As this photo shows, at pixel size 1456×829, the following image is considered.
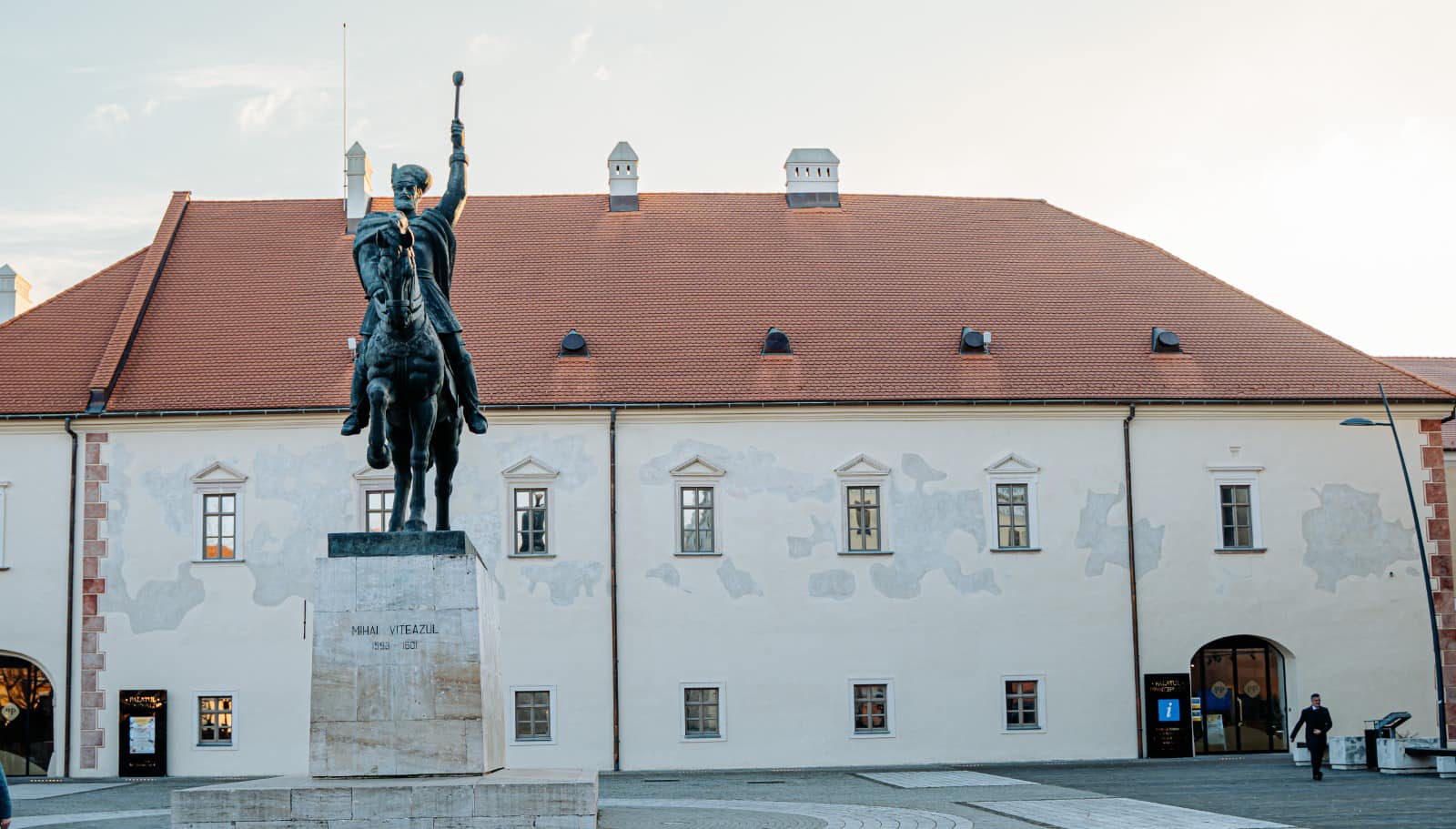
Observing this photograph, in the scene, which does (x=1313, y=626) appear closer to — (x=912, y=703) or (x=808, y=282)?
(x=912, y=703)

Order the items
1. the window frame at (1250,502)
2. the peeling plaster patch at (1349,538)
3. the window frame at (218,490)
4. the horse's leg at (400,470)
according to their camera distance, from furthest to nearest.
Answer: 1. the peeling plaster patch at (1349,538)
2. the window frame at (1250,502)
3. the window frame at (218,490)
4. the horse's leg at (400,470)

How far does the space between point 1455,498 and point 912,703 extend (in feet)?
54.2

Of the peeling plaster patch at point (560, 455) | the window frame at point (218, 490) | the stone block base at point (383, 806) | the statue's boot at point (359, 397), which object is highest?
the peeling plaster patch at point (560, 455)

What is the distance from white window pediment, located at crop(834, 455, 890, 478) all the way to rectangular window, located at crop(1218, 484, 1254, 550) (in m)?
7.53

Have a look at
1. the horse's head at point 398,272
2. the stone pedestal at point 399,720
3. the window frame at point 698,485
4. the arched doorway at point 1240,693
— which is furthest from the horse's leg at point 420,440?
the arched doorway at point 1240,693

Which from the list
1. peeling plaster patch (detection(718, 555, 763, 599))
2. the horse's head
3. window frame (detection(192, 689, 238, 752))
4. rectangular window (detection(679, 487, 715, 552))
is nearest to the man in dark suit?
peeling plaster patch (detection(718, 555, 763, 599))

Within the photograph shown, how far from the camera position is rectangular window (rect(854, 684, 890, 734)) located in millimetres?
34031

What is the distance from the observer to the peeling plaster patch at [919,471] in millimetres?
34938

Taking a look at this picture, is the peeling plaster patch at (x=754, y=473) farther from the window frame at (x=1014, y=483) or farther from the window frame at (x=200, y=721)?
the window frame at (x=200, y=721)

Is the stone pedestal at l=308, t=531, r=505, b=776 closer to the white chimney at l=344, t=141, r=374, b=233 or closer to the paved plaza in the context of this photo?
A: the paved plaza

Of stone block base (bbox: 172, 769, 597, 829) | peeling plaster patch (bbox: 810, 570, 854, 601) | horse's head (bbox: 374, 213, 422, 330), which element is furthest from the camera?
peeling plaster patch (bbox: 810, 570, 854, 601)

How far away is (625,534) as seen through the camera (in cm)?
3431

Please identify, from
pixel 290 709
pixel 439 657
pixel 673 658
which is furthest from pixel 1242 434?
pixel 439 657

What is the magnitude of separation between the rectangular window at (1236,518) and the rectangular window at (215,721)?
21.6 metres
